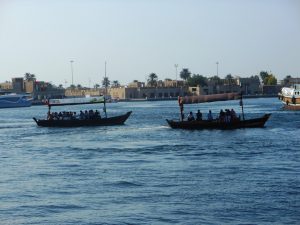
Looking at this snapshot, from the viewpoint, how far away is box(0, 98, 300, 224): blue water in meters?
23.7

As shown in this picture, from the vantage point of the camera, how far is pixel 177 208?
24.7 metres

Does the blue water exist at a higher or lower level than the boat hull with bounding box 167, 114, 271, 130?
lower

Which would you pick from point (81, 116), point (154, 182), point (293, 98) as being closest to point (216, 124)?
point (81, 116)

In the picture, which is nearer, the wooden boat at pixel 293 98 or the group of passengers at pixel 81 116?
the group of passengers at pixel 81 116

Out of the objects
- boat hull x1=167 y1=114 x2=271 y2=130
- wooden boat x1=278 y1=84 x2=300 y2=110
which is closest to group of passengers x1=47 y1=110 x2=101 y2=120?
boat hull x1=167 y1=114 x2=271 y2=130

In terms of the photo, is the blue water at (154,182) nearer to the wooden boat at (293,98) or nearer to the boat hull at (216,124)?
the boat hull at (216,124)

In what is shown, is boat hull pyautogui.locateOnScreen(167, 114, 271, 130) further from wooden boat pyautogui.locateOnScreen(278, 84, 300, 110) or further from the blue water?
wooden boat pyautogui.locateOnScreen(278, 84, 300, 110)

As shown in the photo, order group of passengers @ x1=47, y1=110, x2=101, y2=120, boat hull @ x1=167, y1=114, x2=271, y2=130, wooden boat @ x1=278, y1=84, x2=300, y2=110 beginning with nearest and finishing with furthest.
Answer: boat hull @ x1=167, y1=114, x2=271, y2=130 → group of passengers @ x1=47, y1=110, x2=101, y2=120 → wooden boat @ x1=278, y1=84, x2=300, y2=110

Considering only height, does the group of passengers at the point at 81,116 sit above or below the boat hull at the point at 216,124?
above

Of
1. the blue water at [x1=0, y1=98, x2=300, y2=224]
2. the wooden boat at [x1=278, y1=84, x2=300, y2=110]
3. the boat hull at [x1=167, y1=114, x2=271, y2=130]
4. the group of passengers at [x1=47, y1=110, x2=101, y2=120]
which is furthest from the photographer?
the wooden boat at [x1=278, y1=84, x2=300, y2=110]

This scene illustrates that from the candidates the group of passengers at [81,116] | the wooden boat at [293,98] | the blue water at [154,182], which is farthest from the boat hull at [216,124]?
the wooden boat at [293,98]

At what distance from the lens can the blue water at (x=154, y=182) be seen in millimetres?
23734

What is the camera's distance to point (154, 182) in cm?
3030

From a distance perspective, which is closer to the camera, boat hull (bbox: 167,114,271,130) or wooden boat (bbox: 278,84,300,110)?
boat hull (bbox: 167,114,271,130)
